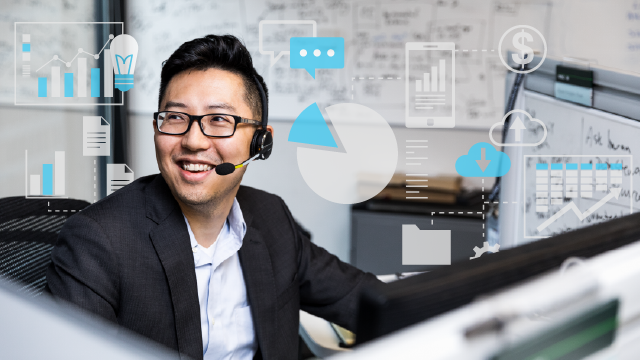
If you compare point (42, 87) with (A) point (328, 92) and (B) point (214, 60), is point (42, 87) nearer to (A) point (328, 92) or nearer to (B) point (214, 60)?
(A) point (328, 92)

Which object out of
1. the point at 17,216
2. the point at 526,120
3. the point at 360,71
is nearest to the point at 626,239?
the point at 526,120

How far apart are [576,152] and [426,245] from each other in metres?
1.65

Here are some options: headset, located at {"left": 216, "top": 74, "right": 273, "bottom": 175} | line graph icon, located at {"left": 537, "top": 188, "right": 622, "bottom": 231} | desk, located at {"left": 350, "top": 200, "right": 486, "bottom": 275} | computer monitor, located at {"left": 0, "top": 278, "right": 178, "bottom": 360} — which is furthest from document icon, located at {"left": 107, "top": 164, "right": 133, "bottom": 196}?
computer monitor, located at {"left": 0, "top": 278, "right": 178, "bottom": 360}

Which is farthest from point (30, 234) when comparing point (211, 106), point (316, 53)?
point (316, 53)

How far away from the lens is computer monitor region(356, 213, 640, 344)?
29 cm

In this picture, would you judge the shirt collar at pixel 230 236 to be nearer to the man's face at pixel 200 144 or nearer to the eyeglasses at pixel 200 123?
the man's face at pixel 200 144

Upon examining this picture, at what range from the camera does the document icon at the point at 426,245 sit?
9.16 ft

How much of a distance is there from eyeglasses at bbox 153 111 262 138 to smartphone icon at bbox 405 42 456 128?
184 cm

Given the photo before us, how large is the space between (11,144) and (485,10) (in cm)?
274

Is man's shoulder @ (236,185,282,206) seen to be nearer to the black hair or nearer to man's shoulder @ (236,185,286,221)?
man's shoulder @ (236,185,286,221)

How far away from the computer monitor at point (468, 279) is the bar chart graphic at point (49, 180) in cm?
315

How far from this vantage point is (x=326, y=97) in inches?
114

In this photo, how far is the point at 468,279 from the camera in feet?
1.05

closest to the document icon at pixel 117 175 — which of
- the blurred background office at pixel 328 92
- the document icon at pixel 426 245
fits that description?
the blurred background office at pixel 328 92
